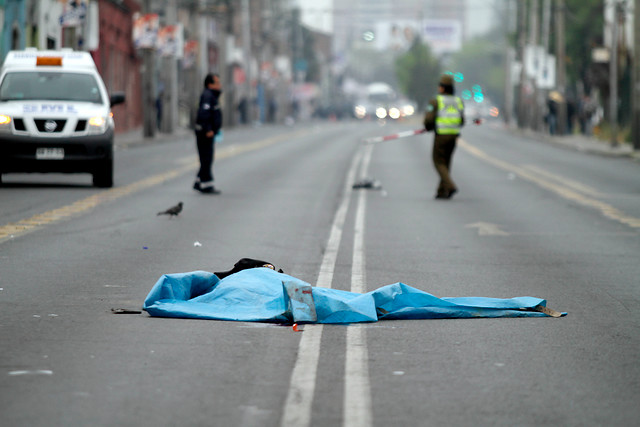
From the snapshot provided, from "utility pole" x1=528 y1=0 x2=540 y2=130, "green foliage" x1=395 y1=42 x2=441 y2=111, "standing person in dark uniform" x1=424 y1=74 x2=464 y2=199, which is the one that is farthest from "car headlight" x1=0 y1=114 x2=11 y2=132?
"green foliage" x1=395 y1=42 x2=441 y2=111

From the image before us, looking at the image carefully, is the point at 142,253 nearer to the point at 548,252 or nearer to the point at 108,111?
the point at 548,252

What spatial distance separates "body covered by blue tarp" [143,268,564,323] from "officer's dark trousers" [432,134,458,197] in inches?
446

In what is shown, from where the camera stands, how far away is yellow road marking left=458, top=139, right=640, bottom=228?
17.7m

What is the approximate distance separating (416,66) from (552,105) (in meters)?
90.1

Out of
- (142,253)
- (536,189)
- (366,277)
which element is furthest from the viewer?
(536,189)

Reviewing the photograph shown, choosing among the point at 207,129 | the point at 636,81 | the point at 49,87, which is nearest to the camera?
the point at 207,129

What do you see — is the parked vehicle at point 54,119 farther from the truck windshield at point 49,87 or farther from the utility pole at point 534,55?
the utility pole at point 534,55

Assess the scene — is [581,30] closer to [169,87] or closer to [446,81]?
[169,87]

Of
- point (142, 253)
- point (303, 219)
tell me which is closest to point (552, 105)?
point (303, 219)

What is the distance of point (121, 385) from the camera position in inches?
258

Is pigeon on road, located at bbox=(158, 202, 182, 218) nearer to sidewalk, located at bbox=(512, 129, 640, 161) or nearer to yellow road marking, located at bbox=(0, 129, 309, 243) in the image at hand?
yellow road marking, located at bbox=(0, 129, 309, 243)

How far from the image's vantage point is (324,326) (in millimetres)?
8492

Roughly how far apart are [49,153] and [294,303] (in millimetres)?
13019

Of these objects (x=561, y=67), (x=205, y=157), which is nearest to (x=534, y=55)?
(x=561, y=67)
